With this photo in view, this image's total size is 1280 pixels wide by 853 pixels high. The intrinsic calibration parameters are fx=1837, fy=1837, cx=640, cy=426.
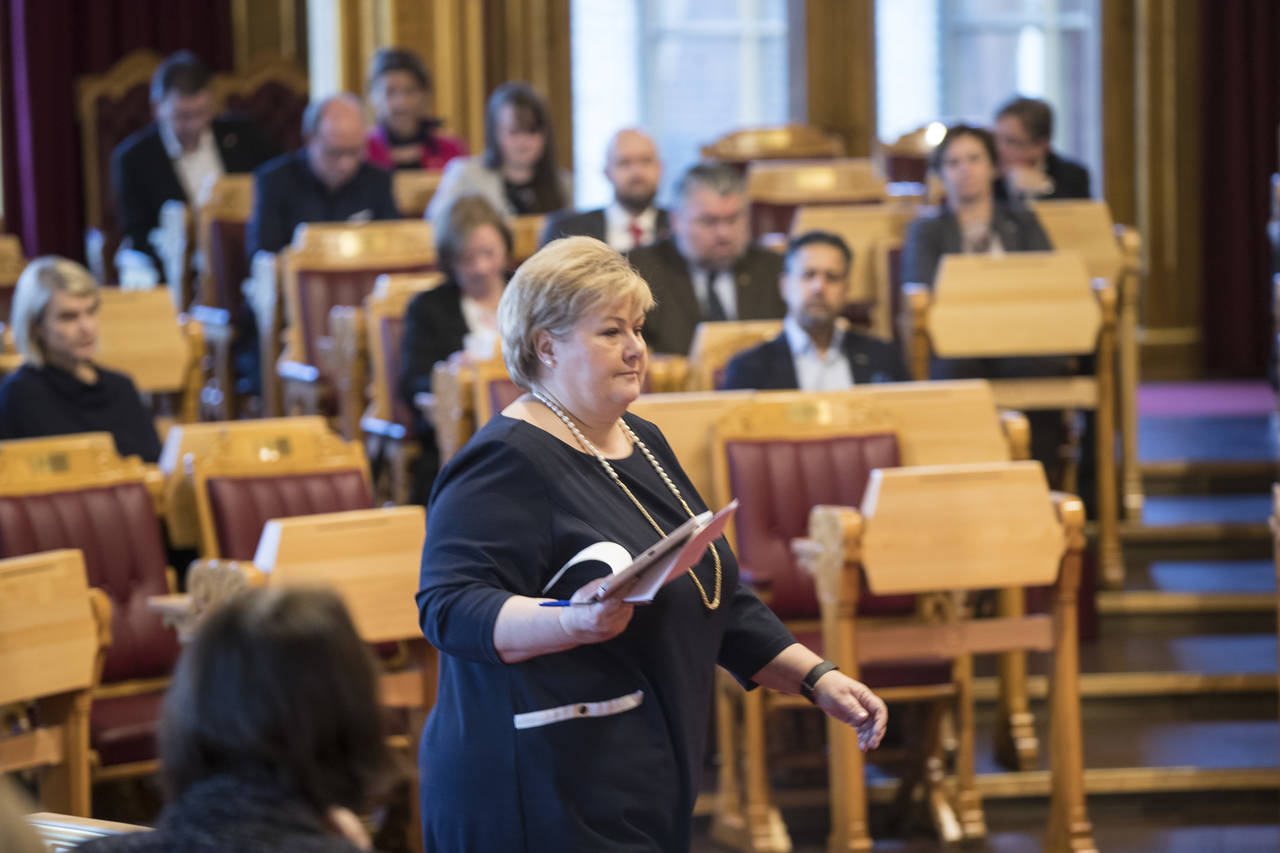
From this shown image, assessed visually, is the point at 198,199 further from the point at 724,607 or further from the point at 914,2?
the point at 724,607

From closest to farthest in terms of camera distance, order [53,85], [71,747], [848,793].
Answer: [71,747] < [848,793] < [53,85]

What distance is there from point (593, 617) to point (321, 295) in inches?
158

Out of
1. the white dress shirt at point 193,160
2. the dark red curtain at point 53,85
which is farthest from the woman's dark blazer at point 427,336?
the dark red curtain at point 53,85

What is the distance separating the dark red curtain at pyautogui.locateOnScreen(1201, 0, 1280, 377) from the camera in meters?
7.87

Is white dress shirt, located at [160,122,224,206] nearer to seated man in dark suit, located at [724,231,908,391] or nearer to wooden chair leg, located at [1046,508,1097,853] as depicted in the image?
seated man in dark suit, located at [724,231,908,391]

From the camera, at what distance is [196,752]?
124 cm

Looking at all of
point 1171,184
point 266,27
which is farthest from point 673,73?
point 1171,184

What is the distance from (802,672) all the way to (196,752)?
90 cm

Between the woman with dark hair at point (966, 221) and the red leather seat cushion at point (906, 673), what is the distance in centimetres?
167

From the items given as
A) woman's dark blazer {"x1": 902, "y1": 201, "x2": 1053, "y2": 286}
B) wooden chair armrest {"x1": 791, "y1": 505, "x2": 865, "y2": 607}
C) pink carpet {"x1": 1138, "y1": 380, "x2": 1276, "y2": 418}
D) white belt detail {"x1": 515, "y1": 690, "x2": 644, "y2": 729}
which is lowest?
pink carpet {"x1": 1138, "y1": 380, "x2": 1276, "y2": 418}

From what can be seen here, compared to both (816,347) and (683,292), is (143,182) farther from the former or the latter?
(816,347)

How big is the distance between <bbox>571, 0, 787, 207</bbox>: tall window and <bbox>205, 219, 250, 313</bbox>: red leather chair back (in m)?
2.43

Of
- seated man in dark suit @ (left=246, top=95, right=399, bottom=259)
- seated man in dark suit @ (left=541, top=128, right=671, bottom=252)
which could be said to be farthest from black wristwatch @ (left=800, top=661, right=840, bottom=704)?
seated man in dark suit @ (left=246, top=95, right=399, bottom=259)

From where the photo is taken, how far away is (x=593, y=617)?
1696mm
